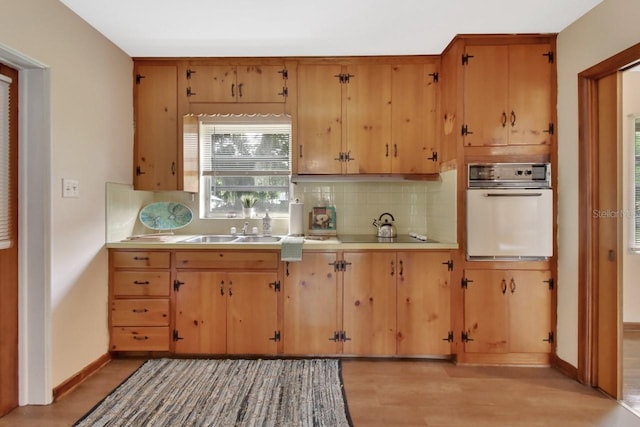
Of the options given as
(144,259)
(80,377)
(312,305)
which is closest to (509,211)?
(312,305)

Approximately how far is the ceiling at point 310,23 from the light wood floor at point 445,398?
2434mm

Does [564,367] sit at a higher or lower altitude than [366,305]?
lower

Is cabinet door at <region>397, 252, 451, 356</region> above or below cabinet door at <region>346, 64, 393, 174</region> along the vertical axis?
below

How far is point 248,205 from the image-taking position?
328 centimetres

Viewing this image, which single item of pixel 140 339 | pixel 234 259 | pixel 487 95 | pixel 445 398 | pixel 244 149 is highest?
pixel 487 95

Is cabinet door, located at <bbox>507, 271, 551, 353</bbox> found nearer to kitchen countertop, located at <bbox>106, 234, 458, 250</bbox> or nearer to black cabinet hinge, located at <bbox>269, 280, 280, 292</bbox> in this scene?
kitchen countertop, located at <bbox>106, 234, 458, 250</bbox>

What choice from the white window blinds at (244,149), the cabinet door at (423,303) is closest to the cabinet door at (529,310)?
the cabinet door at (423,303)

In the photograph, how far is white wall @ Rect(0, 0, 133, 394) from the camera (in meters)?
2.02

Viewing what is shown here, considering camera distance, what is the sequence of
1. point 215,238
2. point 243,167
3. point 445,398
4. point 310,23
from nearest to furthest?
point 445,398
point 310,23
point 215,238
point 243,167

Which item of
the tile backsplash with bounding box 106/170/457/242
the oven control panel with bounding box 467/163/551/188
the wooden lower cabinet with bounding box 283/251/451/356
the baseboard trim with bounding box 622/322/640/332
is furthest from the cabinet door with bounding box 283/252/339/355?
the baseboard trim with bounding box 622/322/640/332

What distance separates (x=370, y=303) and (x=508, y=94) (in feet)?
6.10

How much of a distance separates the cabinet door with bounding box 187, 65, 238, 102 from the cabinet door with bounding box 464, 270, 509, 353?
2.39 m

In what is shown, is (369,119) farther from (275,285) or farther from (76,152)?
(76,152)

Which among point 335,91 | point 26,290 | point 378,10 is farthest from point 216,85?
point 26,290
